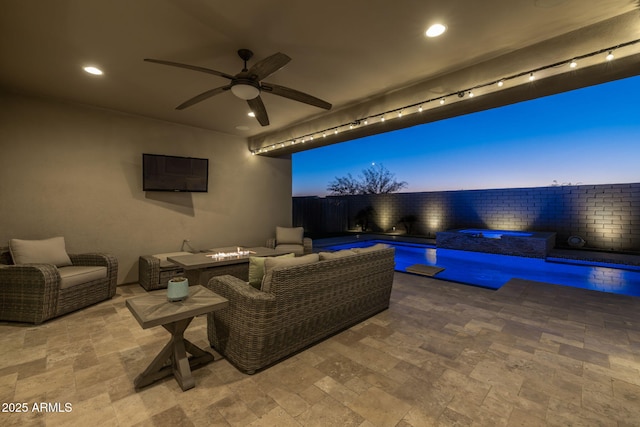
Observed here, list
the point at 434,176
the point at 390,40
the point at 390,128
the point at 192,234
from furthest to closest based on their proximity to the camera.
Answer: the point at 434,176
the point at 192,234
the point at 390,128
the point at 390,40

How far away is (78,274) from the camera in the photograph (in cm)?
320

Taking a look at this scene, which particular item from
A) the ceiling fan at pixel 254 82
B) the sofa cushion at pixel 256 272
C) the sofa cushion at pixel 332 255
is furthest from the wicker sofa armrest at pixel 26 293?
the sofa cushion at pixel 332 255

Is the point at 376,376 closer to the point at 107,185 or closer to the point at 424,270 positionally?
the point at 424,270

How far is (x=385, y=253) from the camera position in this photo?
122 inches

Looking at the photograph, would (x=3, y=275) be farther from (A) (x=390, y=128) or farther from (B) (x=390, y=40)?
(A) (x=390, y=128)

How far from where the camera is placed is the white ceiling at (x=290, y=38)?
6.67ft

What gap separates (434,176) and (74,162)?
34.5 ft

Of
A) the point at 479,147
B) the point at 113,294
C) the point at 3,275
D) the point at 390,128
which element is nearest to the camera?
the point at 3,275

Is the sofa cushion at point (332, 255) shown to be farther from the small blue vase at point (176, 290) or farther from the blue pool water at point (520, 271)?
the blue pool water at point (520, 271)

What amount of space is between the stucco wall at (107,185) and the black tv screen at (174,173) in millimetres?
146

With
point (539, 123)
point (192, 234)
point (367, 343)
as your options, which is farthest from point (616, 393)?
point (539, 123)

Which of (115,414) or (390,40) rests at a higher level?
(390,40)

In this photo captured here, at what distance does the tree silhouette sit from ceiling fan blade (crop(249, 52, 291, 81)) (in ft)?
34.6

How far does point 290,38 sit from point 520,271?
6.01 metres
